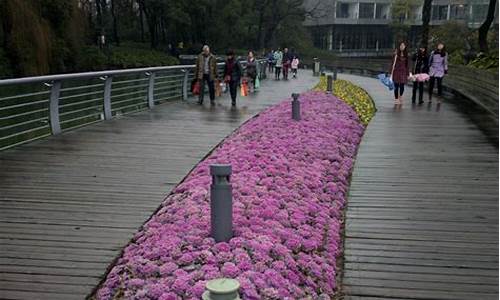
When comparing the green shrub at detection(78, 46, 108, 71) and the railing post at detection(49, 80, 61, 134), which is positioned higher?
the railing post at detection(49, 80, 61, 134)

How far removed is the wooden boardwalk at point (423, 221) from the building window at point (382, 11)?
86.2 metres

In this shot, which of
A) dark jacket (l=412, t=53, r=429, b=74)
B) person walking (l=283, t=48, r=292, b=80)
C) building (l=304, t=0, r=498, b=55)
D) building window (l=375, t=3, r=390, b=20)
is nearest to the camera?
dark jacket (l=412, t=53, r=429, b=74)

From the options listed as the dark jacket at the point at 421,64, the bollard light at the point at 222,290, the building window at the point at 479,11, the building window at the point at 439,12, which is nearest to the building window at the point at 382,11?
the building window at the point at 439,12

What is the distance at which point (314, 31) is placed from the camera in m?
95.2

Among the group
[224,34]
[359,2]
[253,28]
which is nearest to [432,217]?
[224,34]

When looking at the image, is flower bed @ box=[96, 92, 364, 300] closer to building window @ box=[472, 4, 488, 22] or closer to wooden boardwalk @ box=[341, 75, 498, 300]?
wooden boardwalk @ box=[341, 75, 498, 300]

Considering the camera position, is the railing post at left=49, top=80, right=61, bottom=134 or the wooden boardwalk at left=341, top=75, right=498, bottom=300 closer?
the wooden boardwalk at left=341, top=75, right=498, bottom=300

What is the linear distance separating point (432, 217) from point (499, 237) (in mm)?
809

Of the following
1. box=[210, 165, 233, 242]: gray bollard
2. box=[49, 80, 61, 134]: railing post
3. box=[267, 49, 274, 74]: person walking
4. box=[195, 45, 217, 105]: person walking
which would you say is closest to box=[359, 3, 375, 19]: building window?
box=[267, 49, 274, 74]: person walking

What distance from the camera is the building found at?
89.6 meters

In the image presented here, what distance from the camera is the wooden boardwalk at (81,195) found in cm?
443

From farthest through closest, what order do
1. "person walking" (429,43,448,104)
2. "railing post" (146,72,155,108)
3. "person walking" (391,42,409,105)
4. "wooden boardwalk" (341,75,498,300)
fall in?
"person walking" (429,43,448,104), "person walking" (391,42,409,105), "railing post" (146,72,155,108), "wooden boardwalk" (341,75,498,300)

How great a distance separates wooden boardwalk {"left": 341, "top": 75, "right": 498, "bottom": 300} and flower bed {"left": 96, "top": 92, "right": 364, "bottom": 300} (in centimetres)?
25

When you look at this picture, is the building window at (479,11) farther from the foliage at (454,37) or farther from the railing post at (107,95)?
the railing post at (107,95)
